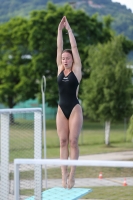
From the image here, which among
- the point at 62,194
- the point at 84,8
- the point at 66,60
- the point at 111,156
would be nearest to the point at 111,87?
the point at 111,156

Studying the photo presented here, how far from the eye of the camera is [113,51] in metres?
30.0

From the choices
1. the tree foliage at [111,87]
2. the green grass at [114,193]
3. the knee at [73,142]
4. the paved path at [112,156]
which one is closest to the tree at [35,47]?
the tree foliage at [111,87]

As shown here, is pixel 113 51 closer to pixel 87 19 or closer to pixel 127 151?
pixel 127 151

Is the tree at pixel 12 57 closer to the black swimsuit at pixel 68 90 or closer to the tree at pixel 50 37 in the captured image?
the tree at pixel 50 37

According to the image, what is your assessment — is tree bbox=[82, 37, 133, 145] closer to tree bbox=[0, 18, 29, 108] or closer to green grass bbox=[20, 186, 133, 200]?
tree bbox=[0, 18, 29, 108]

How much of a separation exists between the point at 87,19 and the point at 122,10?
8023 centimetres

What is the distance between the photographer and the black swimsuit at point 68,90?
26.7ft

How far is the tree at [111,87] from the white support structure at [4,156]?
21434 millimetres

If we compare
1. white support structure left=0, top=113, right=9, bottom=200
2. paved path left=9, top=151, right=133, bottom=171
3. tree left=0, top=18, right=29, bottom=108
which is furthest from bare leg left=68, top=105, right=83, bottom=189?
tree left=0, top=18, right=29, bottom=108

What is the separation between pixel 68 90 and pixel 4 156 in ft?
3.87

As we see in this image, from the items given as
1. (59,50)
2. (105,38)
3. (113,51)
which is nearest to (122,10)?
(105,38)

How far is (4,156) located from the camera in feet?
27.2

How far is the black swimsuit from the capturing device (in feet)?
26.7

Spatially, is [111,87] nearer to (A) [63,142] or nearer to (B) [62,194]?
(A) [63,142]
